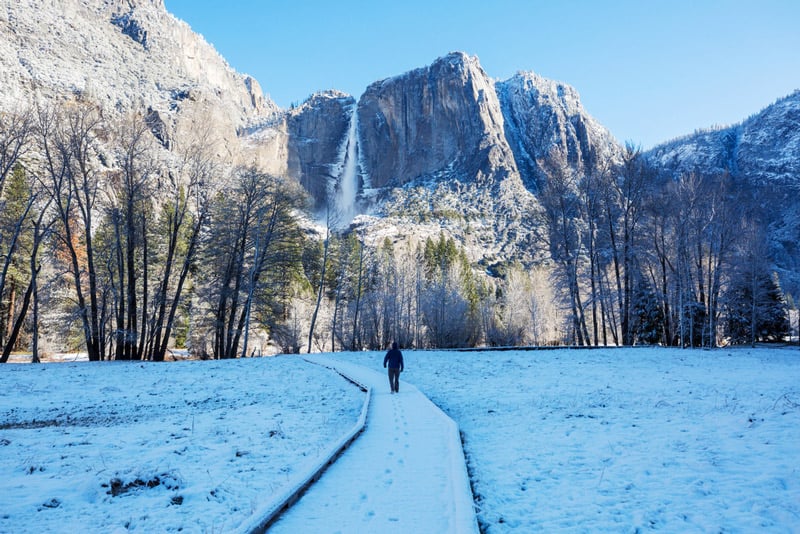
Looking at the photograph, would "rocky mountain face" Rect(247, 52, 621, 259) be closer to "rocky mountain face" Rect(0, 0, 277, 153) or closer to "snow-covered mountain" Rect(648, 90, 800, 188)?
"rocky mountain face" Rect(0, 0, 277, 153)

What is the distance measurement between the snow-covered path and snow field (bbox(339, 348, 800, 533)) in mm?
450

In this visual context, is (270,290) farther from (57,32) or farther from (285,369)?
(57,32)

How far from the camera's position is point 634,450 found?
6797 mm

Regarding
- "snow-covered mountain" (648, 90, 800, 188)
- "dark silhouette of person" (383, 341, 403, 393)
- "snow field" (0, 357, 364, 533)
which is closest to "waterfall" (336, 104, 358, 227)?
"snow-covered mountain" (648, 90, 800, 188)

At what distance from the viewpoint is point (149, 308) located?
→ 3228 cm

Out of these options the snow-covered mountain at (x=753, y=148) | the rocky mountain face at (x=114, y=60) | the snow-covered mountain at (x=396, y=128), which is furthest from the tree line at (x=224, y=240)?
the snow-covered mountain at (x=753, y=148)

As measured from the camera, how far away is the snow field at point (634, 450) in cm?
469

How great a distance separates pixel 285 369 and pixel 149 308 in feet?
65.7

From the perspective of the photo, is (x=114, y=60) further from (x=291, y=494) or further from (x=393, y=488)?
(x=393, y=488)

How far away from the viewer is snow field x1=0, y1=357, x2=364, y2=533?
4551 millimetres

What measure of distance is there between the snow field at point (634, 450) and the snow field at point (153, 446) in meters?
3.03

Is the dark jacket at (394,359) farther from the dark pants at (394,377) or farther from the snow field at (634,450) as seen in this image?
the snow field at (634,450)

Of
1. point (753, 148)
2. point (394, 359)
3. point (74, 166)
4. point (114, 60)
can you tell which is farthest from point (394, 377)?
point (753, 148)

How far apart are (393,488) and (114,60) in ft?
469
